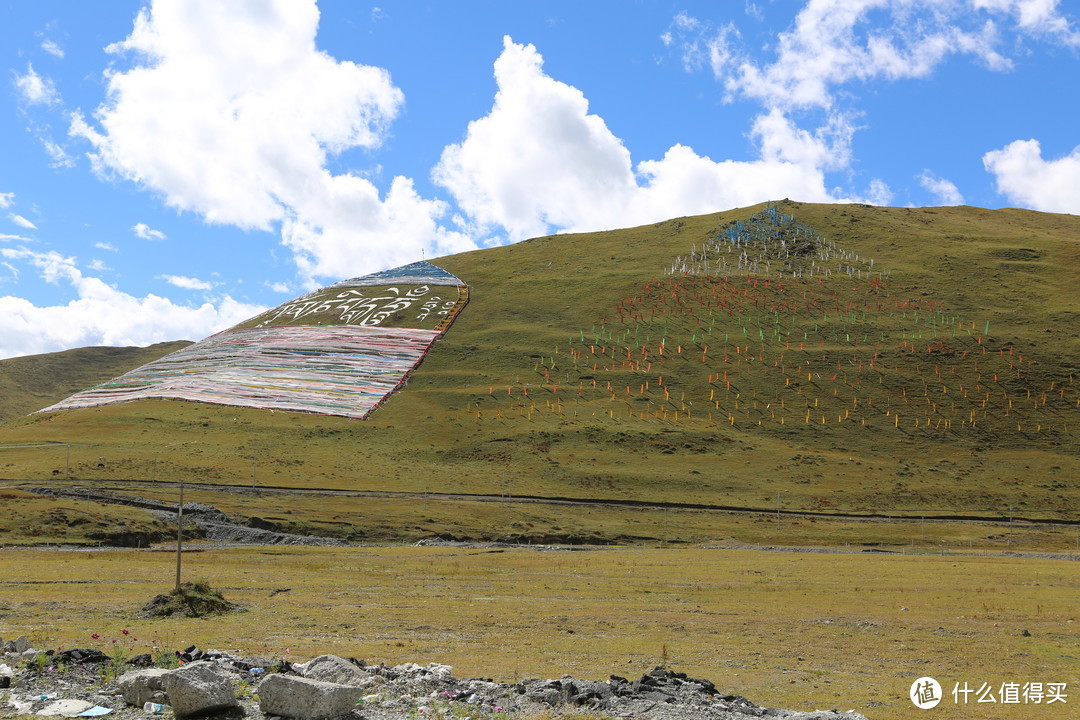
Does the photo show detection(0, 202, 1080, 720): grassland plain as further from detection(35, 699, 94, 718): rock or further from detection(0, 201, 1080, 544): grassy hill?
detection(35, 699, 94, 718): rock

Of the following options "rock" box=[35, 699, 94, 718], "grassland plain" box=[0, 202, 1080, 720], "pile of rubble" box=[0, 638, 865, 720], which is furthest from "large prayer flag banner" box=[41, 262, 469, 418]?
"rock" box=[35, 699, 94, 718]

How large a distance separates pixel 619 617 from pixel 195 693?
18.4 metres

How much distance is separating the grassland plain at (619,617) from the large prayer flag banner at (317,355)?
72181 mm

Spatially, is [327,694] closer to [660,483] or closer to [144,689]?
[144,689]

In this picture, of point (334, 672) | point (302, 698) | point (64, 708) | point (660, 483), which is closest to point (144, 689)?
point (64, 708)

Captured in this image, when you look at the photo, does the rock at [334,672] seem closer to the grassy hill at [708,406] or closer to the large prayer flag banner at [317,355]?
the grassy hill at [708,406]

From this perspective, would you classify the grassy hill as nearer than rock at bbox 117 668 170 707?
No

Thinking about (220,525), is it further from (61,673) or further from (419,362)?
(419,362)

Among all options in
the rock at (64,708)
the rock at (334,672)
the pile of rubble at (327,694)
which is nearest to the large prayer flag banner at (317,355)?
the pile of rubble at (327,694)

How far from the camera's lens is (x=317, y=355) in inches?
5290

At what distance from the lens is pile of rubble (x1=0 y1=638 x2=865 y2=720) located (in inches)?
545

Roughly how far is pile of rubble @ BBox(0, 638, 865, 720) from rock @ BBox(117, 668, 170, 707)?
0.02 meters

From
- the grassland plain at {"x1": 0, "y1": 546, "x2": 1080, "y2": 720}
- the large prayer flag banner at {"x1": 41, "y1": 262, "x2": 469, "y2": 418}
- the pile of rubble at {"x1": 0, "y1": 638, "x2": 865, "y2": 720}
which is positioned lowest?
the grassland plain at {"x1": 0, "y1": 546, "x2": 1080, "y2": 720}

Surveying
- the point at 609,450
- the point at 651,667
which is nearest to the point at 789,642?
the point at 651,667
